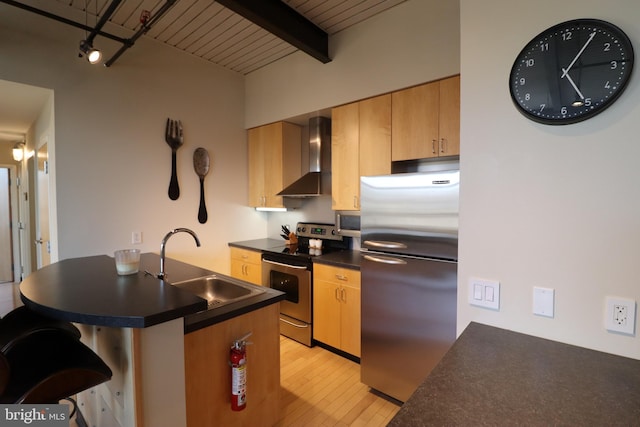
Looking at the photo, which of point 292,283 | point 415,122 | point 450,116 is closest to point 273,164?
point 292,283

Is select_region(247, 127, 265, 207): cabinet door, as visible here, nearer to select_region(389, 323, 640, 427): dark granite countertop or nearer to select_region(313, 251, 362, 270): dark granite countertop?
select_region(313, 251, 362, 270): dark granite countertop

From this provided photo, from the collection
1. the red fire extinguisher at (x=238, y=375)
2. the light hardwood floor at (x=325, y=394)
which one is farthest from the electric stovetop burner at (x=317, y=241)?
the red fire extinguisher at (x=238, y=375)

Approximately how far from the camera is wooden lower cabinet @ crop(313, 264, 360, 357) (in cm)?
257

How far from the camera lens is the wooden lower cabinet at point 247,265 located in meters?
3.38

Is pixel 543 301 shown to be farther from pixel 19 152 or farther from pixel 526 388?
pixel 19 152

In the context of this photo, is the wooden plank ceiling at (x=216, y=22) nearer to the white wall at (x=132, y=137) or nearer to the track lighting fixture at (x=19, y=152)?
the white wall at (x=132, y=137)

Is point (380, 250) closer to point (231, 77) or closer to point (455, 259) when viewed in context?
point (455, 259)

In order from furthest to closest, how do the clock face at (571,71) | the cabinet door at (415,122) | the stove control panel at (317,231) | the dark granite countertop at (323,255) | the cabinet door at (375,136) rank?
1. the stove control panel at (317,231)
2. the dark granite countertop at (323,255)
3. the cabinet door at (375,136)
4. the cabinet door at (415,122)
5. the clock face at (571,71)

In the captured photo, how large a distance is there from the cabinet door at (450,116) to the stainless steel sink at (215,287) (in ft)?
5.72

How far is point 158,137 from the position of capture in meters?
3.00

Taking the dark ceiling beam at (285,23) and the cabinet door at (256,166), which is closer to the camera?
the dark ceiling beam at (285,23)

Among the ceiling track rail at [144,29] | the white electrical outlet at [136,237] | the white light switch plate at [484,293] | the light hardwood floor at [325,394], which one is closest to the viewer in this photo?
the white light switch plate at [484,293]

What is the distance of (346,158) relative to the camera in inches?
111

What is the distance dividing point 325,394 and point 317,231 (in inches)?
64.8
